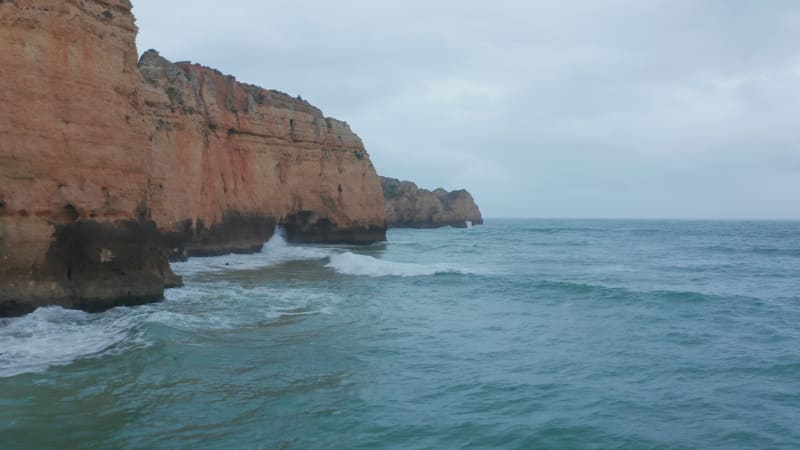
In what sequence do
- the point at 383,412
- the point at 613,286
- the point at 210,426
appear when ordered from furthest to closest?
the point at 613,286
the point at 383,412
the point at 210,426

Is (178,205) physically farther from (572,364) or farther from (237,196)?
(572,364)

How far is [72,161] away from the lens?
12117mm

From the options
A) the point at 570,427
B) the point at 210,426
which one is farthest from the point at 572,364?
the point at 210,426

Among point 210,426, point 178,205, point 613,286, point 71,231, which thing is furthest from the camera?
point 178,205

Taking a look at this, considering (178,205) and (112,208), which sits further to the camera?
(178,205)

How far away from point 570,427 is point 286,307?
8.68 metres

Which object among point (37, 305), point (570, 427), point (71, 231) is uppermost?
point (71, 231)

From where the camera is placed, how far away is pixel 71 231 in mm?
12031

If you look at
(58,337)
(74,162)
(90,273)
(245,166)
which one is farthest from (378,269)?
(58,337)

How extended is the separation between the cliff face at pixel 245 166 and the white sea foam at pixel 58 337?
10019 millimetres

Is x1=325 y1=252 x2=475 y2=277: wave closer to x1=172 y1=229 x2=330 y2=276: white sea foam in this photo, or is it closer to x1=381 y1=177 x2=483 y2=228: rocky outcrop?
x1=172 y1=229 x2=330 y2=276: white sea foam

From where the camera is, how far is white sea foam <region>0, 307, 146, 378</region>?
856cm

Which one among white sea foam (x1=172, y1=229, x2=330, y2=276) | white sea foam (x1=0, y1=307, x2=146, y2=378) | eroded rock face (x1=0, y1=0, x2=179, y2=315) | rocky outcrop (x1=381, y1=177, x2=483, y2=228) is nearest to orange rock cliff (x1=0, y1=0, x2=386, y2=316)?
eroded rock face (x1=0, y1=0, x2=179, y2=315)

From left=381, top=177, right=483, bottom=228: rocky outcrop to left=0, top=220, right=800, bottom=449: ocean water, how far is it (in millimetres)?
64742
